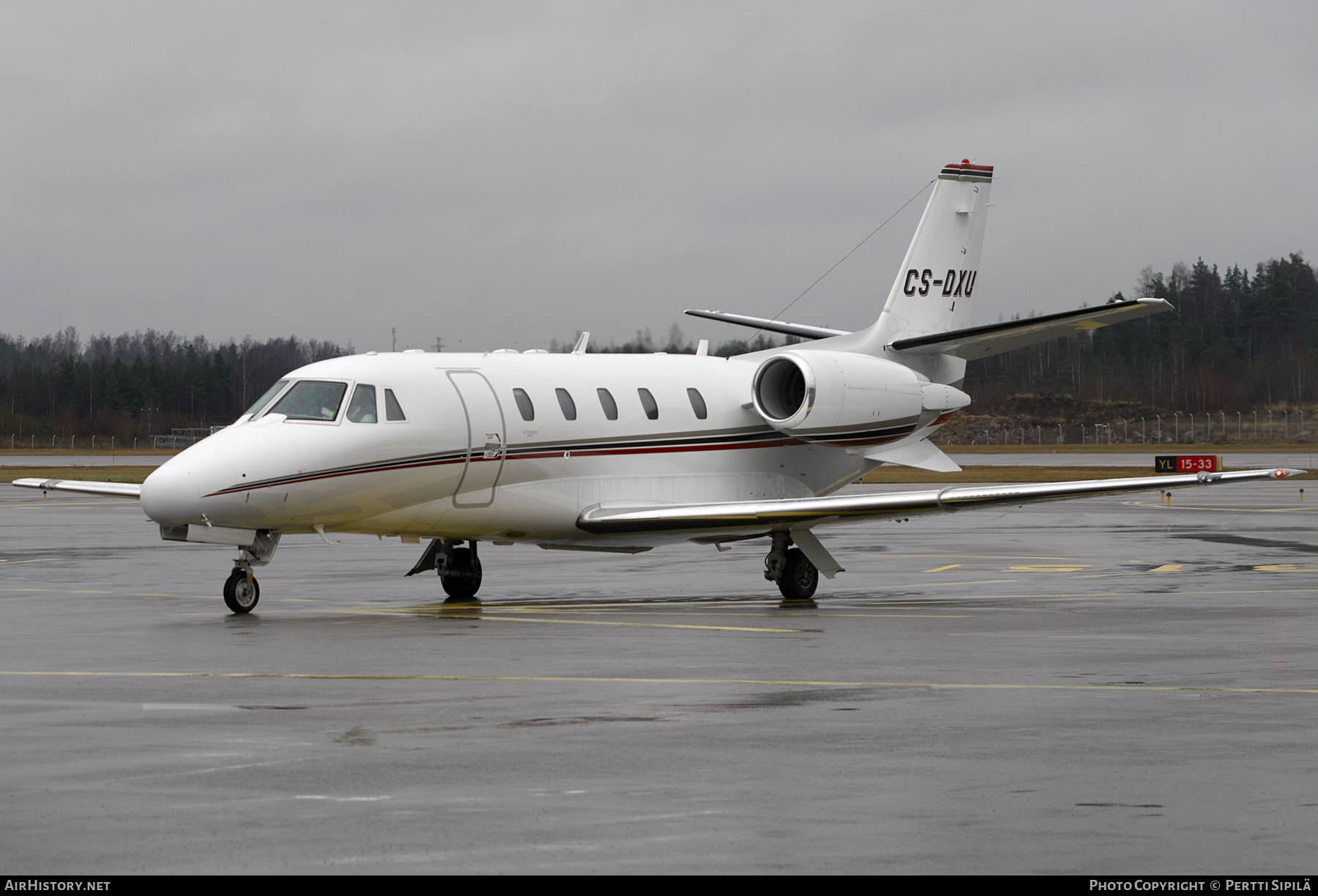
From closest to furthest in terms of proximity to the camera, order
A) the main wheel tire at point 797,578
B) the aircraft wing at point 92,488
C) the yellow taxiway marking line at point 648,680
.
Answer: the yellow taxiway marking line at point 648,680
the aircraft wing at point 92,488
the main wheel tire at point 797,578

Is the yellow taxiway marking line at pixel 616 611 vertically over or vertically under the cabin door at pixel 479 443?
under

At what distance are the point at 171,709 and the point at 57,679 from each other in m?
2.12

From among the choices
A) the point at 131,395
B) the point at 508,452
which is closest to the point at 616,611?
the point at 508,452

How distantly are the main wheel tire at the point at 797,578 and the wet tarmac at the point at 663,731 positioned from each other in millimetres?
390

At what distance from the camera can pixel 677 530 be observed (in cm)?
2084

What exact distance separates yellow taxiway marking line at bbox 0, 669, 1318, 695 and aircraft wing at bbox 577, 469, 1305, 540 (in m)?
7.16

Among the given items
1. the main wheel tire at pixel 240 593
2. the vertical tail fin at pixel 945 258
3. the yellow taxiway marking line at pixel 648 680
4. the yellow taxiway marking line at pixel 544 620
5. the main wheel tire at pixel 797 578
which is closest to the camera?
the yellow taxiway marking line at pixel 648 680

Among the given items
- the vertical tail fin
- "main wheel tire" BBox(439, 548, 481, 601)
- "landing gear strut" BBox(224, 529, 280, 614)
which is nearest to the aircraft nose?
"landing gear strut" BBox(224, 529, 280, 614)

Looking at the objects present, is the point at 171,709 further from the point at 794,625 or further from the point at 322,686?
the point at 794,625

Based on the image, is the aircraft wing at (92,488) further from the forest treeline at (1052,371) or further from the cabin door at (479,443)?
the forest treeline at (1052,371)

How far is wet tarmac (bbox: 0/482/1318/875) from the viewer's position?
700 cm

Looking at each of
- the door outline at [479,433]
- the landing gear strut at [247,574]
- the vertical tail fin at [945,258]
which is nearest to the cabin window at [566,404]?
the door outline at [479,433]

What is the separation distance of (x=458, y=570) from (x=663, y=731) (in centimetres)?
1141

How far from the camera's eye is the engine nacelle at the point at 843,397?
23.2m
